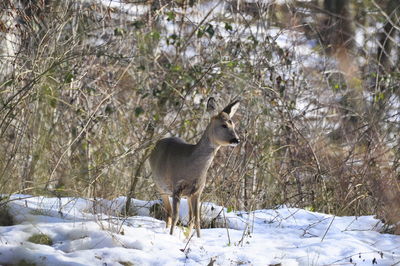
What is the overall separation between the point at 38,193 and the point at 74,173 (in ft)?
2.82

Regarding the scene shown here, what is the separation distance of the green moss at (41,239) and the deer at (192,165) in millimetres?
A: 1238

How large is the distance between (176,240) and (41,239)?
1188 mm

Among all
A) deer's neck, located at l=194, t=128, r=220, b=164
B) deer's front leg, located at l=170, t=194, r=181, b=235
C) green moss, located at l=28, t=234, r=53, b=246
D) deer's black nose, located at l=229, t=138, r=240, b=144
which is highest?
deer's black nose, located at l=229, t=138, r=240, b=144

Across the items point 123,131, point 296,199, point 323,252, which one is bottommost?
point 323,252

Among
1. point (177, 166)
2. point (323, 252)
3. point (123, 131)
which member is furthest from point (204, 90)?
point (323, 252)

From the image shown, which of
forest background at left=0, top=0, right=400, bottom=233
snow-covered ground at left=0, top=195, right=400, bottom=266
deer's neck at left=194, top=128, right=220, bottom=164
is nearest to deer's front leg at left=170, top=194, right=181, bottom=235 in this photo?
snow-covered ground at left=0, top=195, right=400, bottom=266

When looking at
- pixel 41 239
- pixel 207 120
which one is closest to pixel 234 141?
pixel 41 239

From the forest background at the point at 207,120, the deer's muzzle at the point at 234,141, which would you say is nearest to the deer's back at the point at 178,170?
the deer's muzzle at the point at 234,141

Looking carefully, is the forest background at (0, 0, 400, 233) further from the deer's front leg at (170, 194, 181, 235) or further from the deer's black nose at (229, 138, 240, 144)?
the deer's black nose at (229, 138, 240, 144)

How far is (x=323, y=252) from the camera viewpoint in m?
6.25

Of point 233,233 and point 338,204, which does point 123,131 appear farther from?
point 233,233

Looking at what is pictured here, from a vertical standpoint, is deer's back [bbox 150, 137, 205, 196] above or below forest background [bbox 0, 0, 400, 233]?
below

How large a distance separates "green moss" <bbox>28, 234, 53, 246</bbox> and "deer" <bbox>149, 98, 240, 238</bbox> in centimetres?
124

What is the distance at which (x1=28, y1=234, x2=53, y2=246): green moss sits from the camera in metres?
5.53
